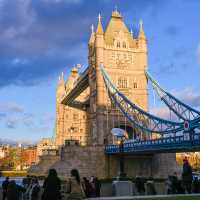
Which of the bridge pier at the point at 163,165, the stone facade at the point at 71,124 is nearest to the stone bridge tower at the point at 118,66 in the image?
the bridge pier at the point at 163,165

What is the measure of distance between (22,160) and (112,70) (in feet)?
245

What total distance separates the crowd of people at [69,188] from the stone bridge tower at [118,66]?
39.6 m

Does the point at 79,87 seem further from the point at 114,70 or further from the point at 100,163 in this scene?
the point at 100,163

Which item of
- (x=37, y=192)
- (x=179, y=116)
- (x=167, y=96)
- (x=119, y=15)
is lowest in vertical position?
(x=37, y=192)

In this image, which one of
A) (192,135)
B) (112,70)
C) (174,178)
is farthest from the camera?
(112,70)

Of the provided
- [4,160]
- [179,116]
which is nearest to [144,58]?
[179,116]

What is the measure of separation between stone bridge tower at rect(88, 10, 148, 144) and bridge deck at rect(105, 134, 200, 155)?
11.9m

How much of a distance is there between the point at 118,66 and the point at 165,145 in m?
24.4

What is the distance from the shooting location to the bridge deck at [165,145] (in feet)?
117

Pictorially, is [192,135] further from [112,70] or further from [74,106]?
[74,106]

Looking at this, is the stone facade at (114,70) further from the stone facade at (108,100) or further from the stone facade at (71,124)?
the stone facade at (71,124)

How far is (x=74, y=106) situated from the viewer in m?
80.1

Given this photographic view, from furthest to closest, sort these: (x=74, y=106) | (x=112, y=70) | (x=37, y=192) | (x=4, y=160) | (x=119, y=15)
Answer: (x=4, y=160)
(x=74, y=106)
(x=119, y=15)
(x=112, y=70)
(x=37, y=192)

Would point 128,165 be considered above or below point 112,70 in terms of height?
below
